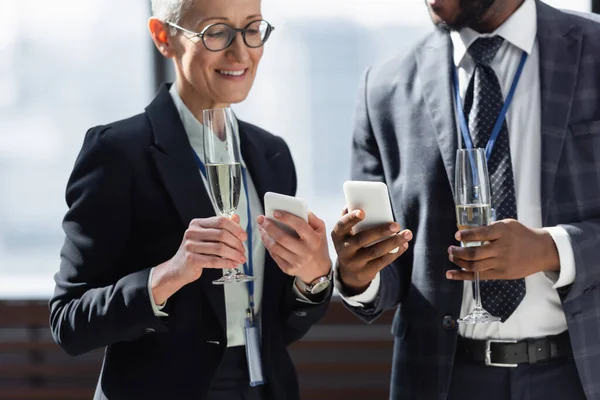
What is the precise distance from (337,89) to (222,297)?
2308mm

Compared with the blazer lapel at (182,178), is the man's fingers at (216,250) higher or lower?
lower

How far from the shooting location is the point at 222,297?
6.01ft

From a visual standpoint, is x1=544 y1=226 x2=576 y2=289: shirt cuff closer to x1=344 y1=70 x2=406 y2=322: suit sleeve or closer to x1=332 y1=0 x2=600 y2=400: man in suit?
x1=332 y1=0 x2=600 y2=400: man in suit

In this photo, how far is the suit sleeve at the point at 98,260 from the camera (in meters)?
1.75

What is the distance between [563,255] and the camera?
75.2 inches

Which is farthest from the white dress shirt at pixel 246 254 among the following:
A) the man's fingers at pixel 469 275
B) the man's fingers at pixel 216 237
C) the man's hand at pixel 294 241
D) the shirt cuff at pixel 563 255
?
the shirt cuff at pixel 563 255

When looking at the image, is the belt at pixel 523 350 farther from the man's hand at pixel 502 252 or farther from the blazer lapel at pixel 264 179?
the blazer lapel at pixel 264 179

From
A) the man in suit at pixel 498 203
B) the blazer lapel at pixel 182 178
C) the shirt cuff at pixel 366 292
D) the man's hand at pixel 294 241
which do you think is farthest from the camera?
the shirt cuff at pixel 366 292

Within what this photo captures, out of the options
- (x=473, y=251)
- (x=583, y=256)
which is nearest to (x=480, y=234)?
(x=473, y=251)

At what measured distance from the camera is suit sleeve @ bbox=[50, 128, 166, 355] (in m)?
1.75

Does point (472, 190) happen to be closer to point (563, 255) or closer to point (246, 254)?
point (563, 255)

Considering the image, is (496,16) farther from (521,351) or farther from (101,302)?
(101,302)

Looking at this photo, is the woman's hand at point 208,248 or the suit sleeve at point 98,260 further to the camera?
the suit sleeve at point 98,260

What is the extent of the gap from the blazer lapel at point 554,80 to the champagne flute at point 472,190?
0.98ft
